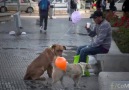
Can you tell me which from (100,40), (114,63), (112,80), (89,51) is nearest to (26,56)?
(89,51)

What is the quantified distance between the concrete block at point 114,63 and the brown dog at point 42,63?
0.96 metres

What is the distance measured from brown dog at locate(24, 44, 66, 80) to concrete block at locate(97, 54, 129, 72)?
96 centimetres

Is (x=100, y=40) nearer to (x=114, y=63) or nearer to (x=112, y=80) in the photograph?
(x=114, y=63)

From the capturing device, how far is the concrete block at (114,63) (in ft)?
29.3

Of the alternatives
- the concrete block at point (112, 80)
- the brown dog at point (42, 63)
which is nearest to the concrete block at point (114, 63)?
the brown dog at point (42, 63)

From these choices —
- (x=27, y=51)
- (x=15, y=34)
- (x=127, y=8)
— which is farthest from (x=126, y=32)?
(x=127, y=8)

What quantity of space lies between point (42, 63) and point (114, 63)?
5.25ft

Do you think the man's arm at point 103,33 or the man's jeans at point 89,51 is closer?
the man's arm at point 103,33

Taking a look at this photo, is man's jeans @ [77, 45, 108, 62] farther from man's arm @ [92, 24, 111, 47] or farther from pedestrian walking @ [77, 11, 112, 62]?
man's arm @ [92, 24, 111, 47]

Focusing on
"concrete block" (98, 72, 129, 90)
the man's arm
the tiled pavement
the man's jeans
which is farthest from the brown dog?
"concrete block" (98, 72, 129, 90)

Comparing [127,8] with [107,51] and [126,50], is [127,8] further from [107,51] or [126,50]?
[107,51]

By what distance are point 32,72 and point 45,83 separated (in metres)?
0.37

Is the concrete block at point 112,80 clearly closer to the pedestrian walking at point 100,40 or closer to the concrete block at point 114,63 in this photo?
the concrete block at point 114,63

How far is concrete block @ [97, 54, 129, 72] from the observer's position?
29.3 ft
